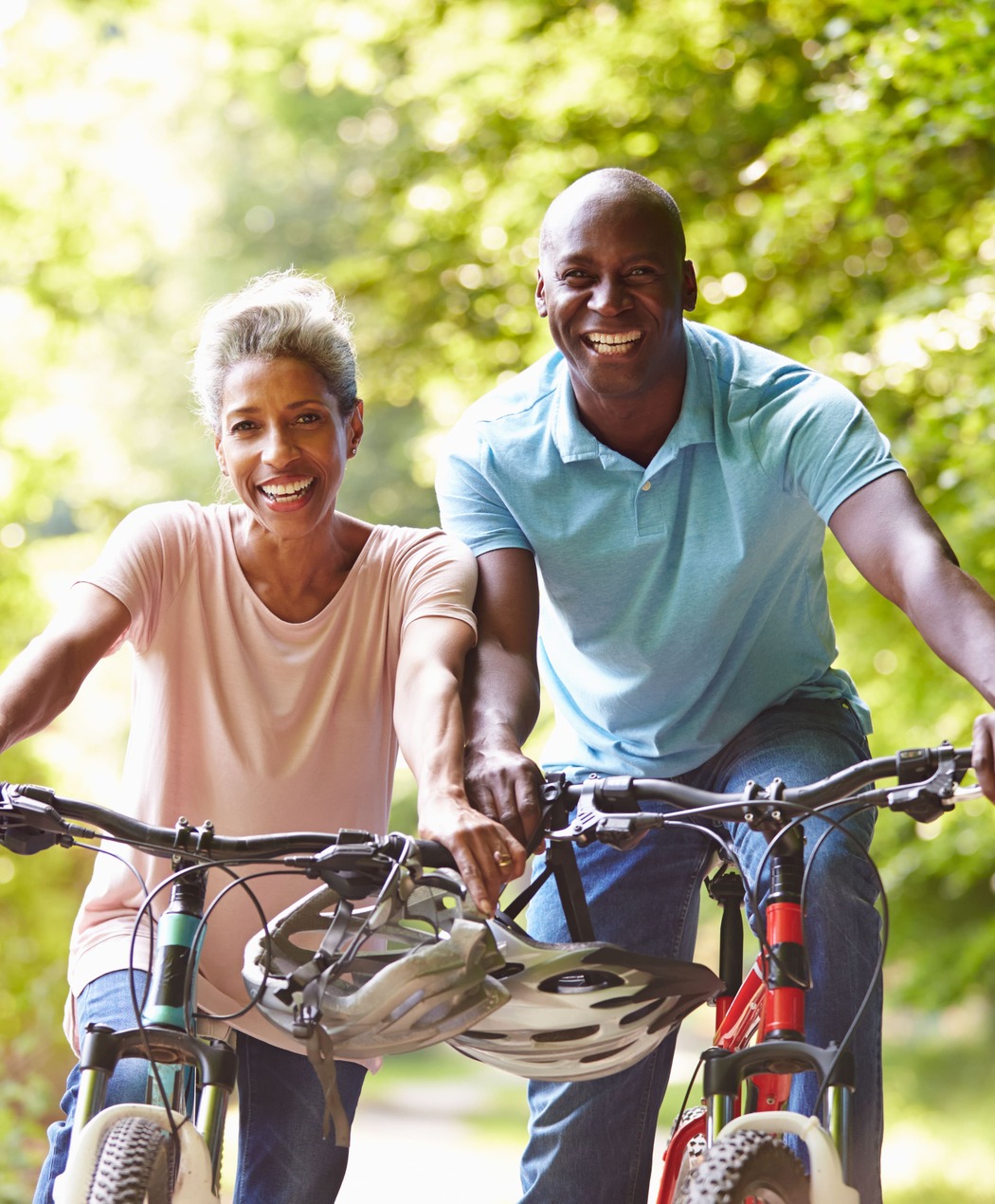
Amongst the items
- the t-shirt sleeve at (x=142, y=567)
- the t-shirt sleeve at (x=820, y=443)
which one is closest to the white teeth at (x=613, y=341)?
the t-shirt sleeve at (x=820, y=443)

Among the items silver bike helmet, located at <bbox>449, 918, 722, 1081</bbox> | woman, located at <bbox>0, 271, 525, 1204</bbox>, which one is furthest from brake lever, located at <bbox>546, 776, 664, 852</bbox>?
woman, located at <bbox>0, 271, 525, 1204</bbox>

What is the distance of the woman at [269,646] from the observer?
9.37ft

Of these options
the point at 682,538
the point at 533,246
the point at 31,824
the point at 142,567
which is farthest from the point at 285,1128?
the point at 533,246

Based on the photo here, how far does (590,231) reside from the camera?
9.70ft

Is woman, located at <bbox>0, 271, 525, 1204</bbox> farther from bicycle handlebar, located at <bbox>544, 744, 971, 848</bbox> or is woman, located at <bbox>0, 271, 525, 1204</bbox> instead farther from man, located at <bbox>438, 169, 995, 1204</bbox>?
bicycle handlebar, located at <bbox>544, 744, 971, 848</bbox>

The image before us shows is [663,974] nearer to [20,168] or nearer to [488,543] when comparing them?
[488,543]

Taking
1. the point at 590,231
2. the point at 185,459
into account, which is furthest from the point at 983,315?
the point at 185,459

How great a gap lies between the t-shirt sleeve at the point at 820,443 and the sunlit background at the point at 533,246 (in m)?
2.48

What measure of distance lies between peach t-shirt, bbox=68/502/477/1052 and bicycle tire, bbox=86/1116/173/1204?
0.61 metres

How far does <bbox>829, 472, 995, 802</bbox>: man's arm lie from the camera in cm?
247

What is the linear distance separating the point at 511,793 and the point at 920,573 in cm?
74

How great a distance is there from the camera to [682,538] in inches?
119

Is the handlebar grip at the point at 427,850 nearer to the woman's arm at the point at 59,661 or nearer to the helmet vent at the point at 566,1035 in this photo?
the helmet vent at the point at 566,1035

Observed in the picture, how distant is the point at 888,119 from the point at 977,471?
1.24 m
